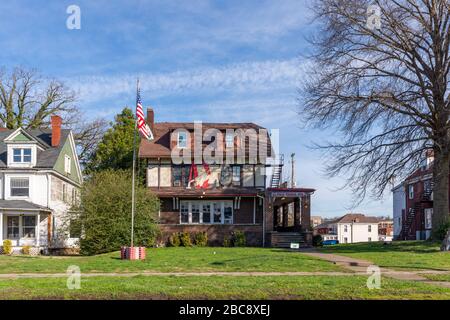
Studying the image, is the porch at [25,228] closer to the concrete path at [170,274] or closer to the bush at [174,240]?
the bush at [174,240]

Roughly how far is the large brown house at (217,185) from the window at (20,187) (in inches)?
327

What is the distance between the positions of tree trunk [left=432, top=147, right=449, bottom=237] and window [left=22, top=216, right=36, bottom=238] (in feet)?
86.3

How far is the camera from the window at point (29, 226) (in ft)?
126

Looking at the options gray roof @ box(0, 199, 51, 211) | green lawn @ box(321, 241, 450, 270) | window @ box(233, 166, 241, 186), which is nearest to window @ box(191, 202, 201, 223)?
window @ box(233, 166, 241, 186)

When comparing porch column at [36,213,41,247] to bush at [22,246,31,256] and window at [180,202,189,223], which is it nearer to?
bush at [22,246,31,256]

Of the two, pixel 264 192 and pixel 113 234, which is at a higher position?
pixel 264 192

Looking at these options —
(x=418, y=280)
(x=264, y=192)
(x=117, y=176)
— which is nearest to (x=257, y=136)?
(x=264, y=192)

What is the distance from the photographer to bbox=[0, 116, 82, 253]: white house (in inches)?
1481

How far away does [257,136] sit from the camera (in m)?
43.2

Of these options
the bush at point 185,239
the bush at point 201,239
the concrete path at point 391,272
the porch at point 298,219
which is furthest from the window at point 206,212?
the concrete path at point 391,272

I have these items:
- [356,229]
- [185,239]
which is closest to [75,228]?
[185,239]

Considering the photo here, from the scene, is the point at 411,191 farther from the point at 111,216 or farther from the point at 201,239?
the point at 111,216

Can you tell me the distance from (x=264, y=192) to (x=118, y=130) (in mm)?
22040
